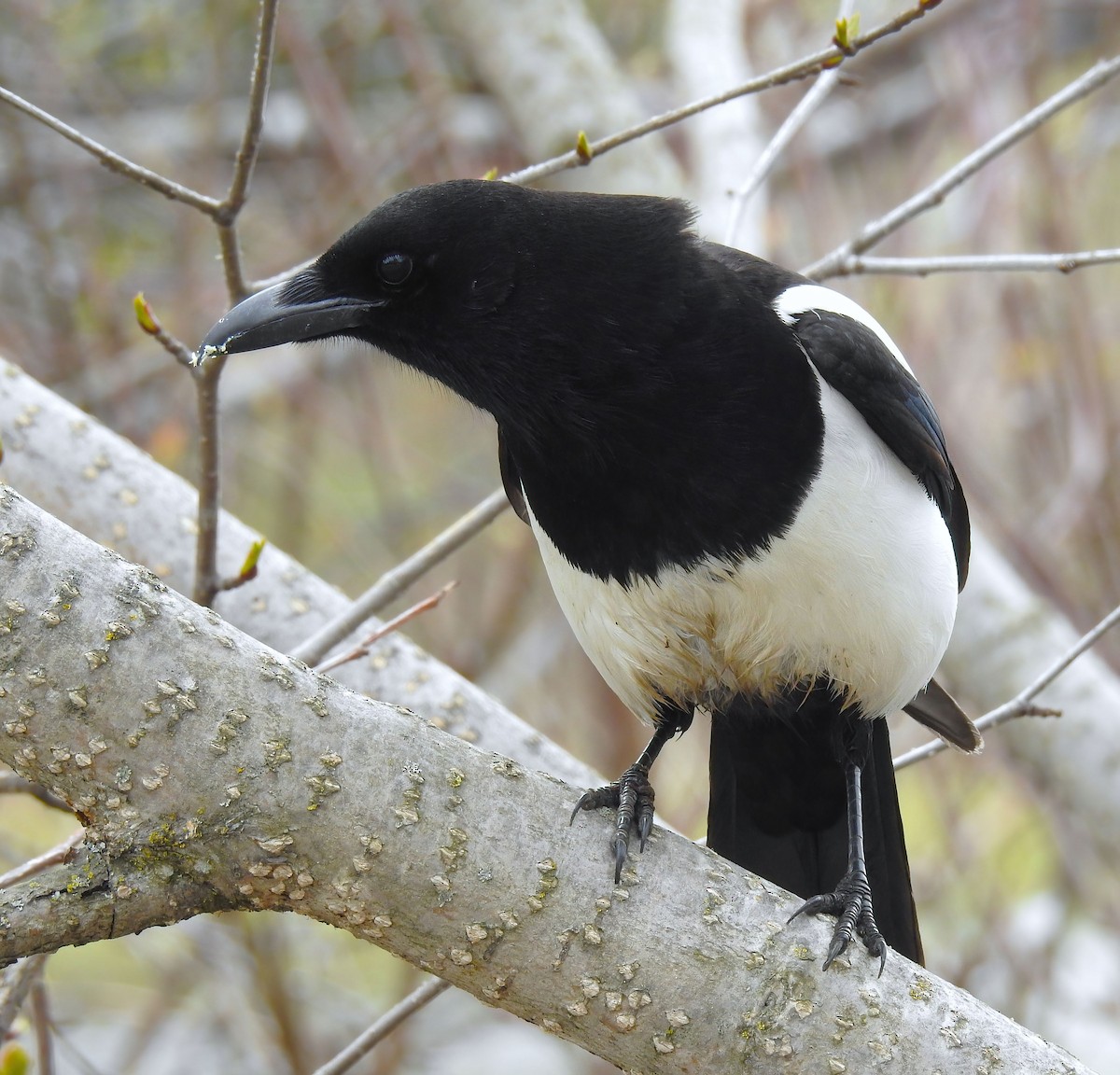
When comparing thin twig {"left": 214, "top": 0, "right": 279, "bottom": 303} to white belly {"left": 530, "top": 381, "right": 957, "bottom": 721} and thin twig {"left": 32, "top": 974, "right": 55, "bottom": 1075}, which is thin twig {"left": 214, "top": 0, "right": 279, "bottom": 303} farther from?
thin twig {"left": 32, "top": 974, "right": 55, "bottom": 1075}

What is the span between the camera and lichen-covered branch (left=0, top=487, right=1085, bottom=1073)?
4.14ft

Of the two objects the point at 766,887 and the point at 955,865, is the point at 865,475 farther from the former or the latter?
the point at 955,865

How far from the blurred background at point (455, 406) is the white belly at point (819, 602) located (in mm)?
1101

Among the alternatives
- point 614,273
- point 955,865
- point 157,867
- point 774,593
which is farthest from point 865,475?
point 955,865

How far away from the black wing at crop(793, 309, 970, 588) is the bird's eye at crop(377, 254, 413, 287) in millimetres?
552

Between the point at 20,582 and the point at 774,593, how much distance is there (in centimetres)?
100

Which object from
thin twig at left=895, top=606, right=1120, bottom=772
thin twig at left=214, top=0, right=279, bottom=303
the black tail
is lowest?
the black tail

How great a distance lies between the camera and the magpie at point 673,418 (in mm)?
1818

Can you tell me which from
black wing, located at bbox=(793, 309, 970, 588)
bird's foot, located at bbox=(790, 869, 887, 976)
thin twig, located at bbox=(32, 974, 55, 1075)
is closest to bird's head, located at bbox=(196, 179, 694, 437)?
black wing, located at bbox=(793, 309, 970, 588)

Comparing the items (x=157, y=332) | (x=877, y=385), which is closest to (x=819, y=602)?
(x=877, y=385)

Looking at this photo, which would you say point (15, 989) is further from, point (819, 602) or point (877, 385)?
point (877, 385)

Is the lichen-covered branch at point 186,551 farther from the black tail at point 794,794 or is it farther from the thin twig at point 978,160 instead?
the thin twig at point 978,160

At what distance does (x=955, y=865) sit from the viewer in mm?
3494

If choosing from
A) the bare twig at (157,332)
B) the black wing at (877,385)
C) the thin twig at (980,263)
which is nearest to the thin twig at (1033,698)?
the black wing at (877,385)
